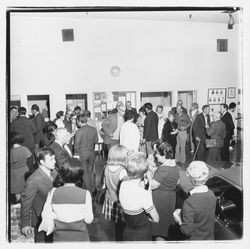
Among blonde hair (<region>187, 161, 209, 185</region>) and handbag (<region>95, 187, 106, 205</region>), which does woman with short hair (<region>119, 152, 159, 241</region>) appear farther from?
handbag (<region>95, 187, 106, 205</region>)

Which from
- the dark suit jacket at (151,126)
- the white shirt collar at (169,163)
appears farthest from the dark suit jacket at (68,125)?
the white shirt collar at (169,163)

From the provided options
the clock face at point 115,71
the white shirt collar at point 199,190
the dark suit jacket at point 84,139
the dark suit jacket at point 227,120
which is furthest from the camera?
the clock face at point 115,71

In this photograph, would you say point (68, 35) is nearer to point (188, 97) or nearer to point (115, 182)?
point (188, 97)

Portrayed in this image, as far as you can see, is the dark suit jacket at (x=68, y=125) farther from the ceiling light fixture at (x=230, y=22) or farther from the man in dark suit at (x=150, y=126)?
the ceiling light fixture at (x=230, y=22)

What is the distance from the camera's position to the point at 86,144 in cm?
470

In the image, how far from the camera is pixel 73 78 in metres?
8.62

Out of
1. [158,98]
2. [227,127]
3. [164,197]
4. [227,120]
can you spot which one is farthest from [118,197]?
[158,98]

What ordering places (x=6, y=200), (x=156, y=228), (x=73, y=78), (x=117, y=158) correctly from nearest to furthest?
(x=6, y=200) < (x=156, y=228) < (x=117, y=158) < (x=73, y=78)

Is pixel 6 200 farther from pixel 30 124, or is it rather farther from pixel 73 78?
pixel 73 78

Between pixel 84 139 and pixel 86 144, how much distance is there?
0.09 metres

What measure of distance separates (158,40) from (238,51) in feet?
18.5

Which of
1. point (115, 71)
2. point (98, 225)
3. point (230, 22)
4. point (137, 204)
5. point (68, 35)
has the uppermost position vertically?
point (68, 35)

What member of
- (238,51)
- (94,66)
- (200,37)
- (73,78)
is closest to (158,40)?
(200,37)

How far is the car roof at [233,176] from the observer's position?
108 inches
